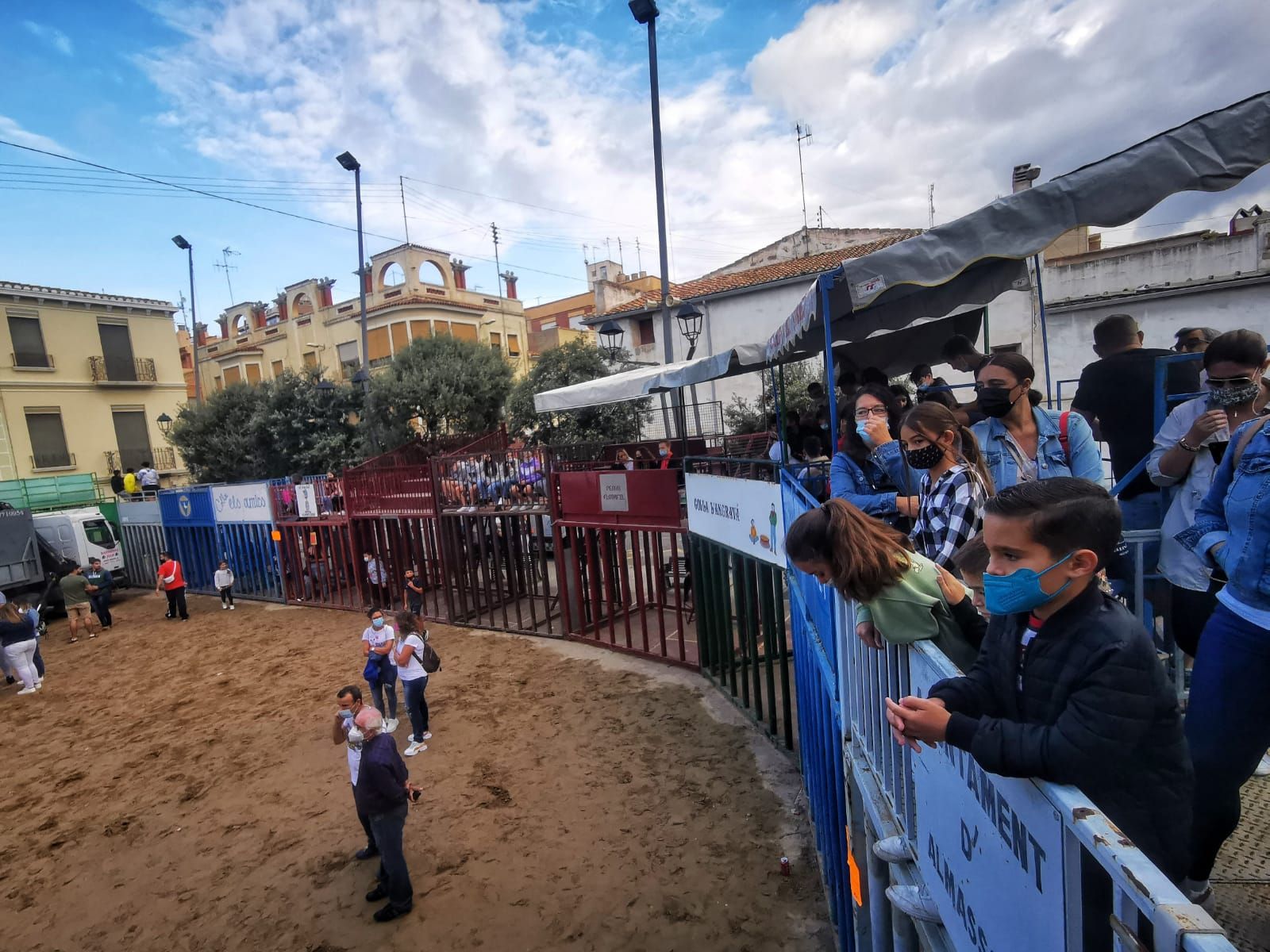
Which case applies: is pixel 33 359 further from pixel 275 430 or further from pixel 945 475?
pixel 945 475

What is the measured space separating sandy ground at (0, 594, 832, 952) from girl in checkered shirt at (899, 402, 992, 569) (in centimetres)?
292

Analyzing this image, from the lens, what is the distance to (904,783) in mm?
2092

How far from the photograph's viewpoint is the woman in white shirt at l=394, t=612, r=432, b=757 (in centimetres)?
695

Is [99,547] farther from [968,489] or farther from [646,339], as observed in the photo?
[968,489]

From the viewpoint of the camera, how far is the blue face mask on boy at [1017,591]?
4.81ft

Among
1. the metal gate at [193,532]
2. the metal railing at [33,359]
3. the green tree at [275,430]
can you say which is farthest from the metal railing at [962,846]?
the metal railing at [33,359]

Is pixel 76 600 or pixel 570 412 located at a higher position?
pixel 570 412

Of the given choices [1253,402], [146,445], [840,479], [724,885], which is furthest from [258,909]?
[146,445]

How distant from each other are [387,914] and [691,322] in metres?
10.9

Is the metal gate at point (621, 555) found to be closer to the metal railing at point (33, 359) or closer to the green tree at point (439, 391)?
the green tree at point (439, 391)

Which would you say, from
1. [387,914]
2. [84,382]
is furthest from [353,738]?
[84,382]

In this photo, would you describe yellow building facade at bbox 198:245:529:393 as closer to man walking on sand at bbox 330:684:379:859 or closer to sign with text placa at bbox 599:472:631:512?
sign with text placa at bbox 599:472:631:512

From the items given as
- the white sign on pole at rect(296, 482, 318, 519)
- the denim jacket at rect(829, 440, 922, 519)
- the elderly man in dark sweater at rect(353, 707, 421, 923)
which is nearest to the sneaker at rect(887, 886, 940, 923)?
the denim jacket at rect(829, 440, 922, 519)

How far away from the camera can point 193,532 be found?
55.5 ft
